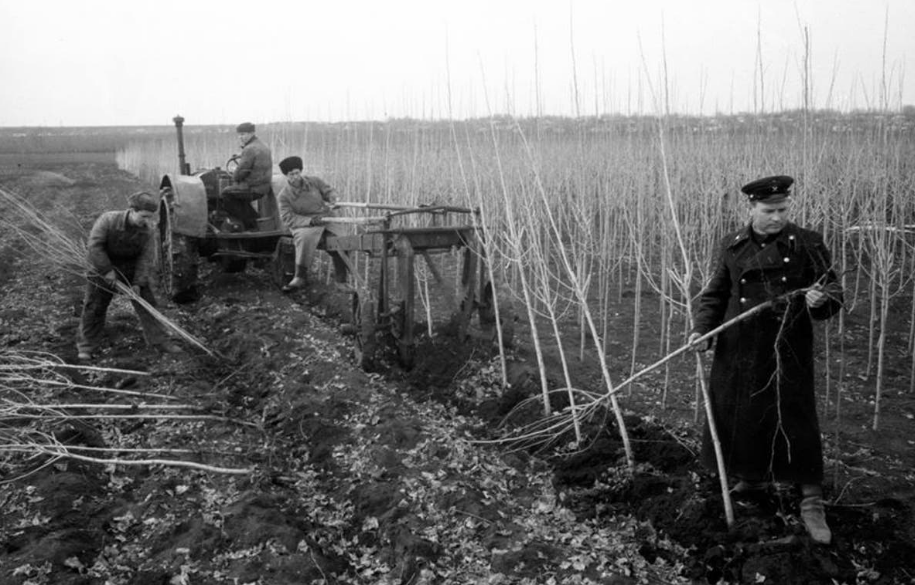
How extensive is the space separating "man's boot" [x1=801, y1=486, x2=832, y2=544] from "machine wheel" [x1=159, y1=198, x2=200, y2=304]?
7265 mm

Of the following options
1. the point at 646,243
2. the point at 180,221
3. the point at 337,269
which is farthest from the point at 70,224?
the point at 646,243

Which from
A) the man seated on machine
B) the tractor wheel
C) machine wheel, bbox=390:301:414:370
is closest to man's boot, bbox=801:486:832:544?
machine wheel, bbox=390:301:414:370

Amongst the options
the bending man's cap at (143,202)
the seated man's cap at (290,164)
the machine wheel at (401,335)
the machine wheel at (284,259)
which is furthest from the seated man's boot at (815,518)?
the machine wheel at (284,259)

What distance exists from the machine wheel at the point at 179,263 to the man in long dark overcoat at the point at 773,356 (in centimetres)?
672

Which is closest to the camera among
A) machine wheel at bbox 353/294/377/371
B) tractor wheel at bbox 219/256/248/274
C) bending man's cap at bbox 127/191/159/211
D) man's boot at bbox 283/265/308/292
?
machine wheel at bbox 353/294/377/371

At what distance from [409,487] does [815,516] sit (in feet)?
6.88

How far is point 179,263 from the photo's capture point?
29.7 ft

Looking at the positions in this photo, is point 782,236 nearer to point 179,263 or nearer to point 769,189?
point 769,189

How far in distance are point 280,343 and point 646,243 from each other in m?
6.40

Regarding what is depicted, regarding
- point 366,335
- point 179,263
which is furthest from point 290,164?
point 366,335

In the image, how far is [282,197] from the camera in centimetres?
858

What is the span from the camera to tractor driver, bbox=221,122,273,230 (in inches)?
368

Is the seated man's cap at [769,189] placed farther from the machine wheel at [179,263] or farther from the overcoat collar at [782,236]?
the machine wheel at [179,263]

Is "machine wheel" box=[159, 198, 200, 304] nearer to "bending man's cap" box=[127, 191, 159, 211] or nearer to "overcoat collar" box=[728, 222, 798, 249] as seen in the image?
"bending man's cap" box=[127, 191, 159, 211]
